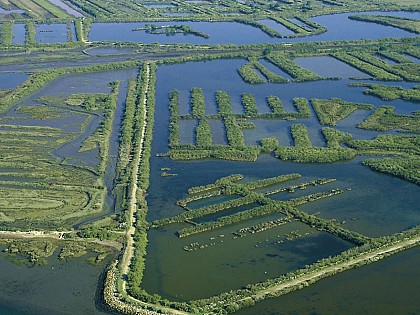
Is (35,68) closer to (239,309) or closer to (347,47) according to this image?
(347,47)

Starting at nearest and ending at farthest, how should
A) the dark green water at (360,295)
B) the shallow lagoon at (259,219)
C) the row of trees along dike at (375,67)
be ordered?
the dark green water at (360,295)
the shallow lagoon at (259,219)
the row of trees along dike at (375,67)

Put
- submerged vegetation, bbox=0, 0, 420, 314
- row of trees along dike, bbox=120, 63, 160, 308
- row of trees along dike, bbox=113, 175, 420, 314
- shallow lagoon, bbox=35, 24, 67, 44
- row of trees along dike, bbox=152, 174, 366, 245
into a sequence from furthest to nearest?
shallow lagoon, bbox=35, 24, 67, 44 < row of trees along dike, bbox=152, 174, 366, 245 < submerged vegetation, bbox=0, 0, 420, 314 < row of trees along dike, bbox=120, 63, 160, 308 < row of trees along dike, bbox=113, 175, 420, 314

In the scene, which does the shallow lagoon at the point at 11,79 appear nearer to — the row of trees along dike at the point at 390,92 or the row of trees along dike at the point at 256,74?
the row of trees along dike at the point at 256,74

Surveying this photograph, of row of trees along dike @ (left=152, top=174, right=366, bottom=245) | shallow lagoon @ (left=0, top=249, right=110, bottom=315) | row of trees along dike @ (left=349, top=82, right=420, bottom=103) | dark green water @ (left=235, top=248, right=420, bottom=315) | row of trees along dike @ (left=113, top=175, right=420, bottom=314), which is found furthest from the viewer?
row of trees along dike @ (left=349, top=82, right=420, bottom=103)

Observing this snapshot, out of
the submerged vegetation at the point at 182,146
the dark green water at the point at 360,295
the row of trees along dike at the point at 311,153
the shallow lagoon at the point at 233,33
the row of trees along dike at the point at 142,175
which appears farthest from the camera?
the shallow lagoon at the point at 233,33

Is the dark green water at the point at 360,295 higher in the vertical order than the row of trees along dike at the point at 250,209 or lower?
lower

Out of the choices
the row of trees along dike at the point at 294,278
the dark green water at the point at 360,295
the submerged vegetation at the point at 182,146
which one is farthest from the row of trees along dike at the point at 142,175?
the dark green water at the point at 360,295

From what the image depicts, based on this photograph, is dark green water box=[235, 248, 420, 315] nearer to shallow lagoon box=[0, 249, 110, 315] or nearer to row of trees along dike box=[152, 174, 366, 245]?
row of trees along dike box=[152, 174, 366, 245]

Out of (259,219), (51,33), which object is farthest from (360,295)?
(51,33)

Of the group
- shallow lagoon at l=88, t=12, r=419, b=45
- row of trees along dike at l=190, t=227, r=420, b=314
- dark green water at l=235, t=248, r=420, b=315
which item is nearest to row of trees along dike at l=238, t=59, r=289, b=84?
shallow lagoon at l=88, t=12, r=419, b=45

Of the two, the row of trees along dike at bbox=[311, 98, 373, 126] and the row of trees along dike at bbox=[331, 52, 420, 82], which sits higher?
the row of trees along dike at bbox=[331, 52, 420, 82]

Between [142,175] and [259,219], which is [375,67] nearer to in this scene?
[142,175]
